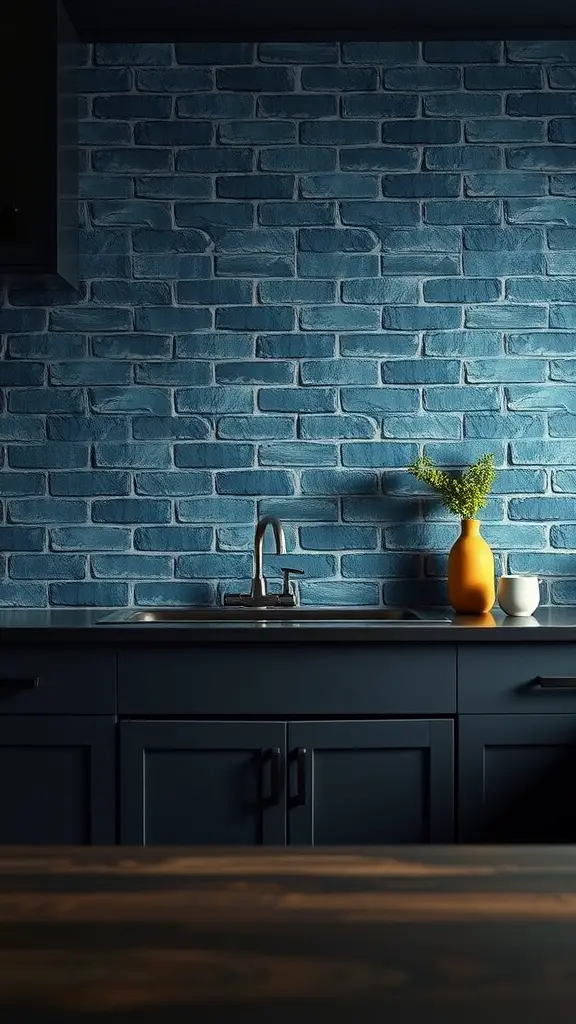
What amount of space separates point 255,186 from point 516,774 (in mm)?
1774

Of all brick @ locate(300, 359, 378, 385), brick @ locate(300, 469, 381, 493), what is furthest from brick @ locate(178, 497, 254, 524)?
brick @ locate(300, 359, 378, 385)

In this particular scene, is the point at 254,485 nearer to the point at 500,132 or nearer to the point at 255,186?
the point at 255,186

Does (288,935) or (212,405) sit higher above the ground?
(212,405)

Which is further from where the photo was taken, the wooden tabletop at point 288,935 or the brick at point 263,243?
the brick at point 263,243

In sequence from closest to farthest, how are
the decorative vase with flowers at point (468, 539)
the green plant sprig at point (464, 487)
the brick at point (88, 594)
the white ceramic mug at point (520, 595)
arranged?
the white ceramic mug at point (520, 595), the decorative vase with flowers at point (468, 539), the green plant sprig at point (464, 487), the brick at point (88, 594)

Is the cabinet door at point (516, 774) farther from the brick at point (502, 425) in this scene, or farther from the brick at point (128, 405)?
the brick at point (128, 405)

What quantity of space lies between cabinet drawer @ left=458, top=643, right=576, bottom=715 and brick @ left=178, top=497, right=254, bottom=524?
0.87 meters

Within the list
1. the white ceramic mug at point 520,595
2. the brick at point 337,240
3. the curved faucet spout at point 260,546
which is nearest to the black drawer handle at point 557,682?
the white ceramic mug at point 520,595

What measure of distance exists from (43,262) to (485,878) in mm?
2270

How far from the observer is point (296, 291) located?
9.20 ft

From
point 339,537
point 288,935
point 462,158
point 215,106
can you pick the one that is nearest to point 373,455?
point 339,537

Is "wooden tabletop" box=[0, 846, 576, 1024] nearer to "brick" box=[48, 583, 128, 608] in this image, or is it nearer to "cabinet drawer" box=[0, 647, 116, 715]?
"cabinet drawer" box=[0, 647, 116, 715]

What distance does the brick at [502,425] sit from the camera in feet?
9.18

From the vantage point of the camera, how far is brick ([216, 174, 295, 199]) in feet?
9.20
